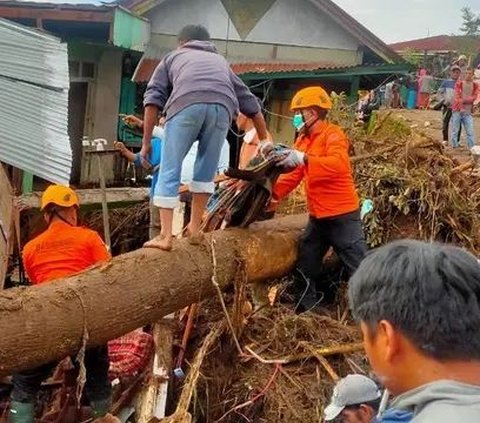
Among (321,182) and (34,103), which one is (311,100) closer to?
(321,182)

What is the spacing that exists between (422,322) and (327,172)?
3.68 metres

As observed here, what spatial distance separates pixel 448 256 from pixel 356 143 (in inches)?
241

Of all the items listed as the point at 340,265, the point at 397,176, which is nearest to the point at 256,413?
the point at 340,265

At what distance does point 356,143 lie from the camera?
7.58m

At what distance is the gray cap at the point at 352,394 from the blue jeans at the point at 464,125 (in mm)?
9637

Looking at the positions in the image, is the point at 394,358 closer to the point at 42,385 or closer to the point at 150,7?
the point at 42,385

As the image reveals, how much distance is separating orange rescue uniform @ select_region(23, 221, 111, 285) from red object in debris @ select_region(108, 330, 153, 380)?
0.75m

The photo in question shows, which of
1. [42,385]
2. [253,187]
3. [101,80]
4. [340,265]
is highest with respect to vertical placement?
[101,80]

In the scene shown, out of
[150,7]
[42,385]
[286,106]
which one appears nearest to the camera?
[42,385]

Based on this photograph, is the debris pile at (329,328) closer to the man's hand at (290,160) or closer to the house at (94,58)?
the man's hand at (290,160)

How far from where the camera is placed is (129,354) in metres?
4.78

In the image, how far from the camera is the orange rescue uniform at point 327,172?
513 cm

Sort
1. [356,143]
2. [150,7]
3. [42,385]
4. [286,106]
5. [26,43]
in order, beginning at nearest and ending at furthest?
[42,385], [26,43], [356,143], [150,7], [286,106]

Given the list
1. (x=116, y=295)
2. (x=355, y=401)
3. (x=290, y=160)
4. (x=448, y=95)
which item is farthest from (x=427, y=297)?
(x=448, y=95)
